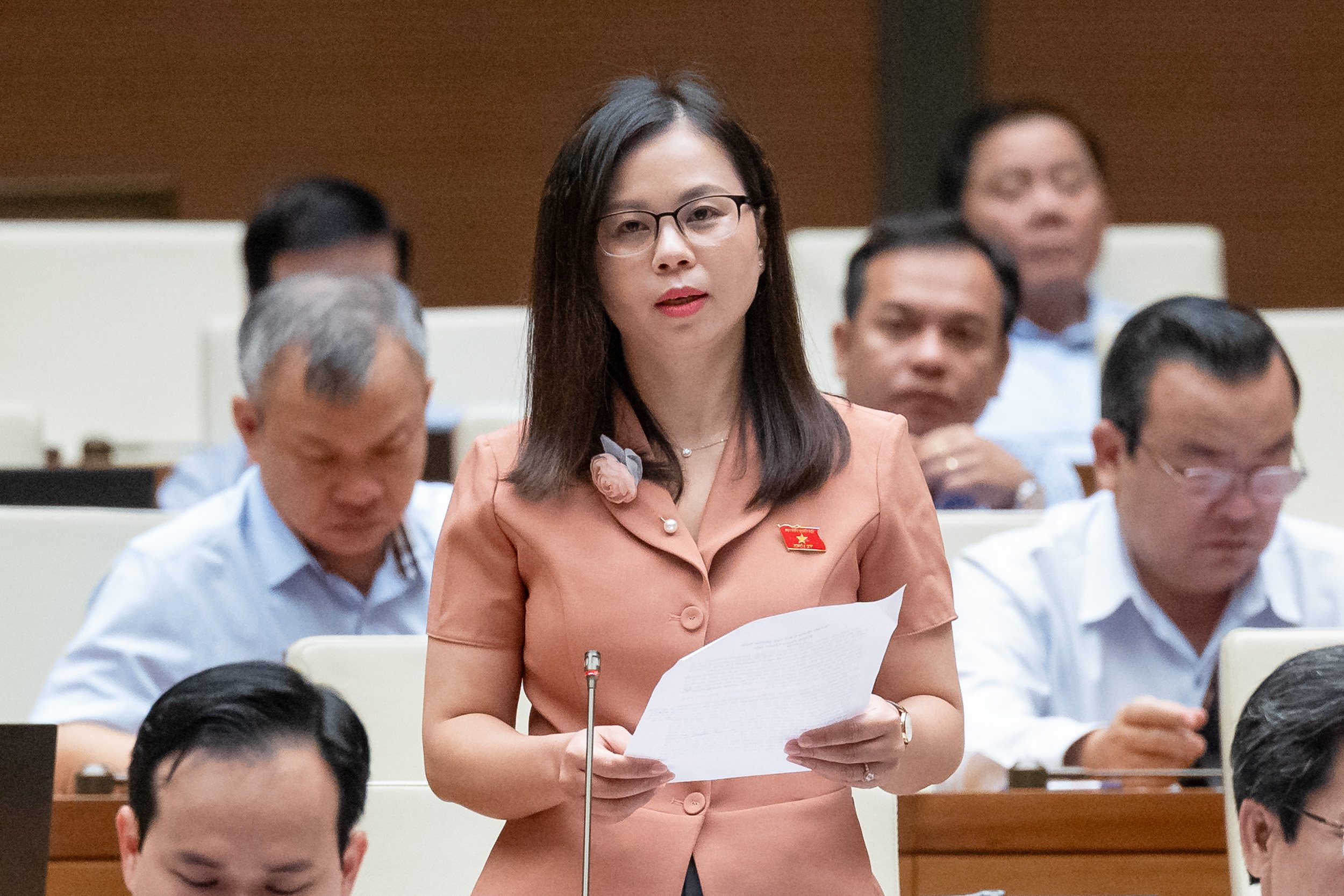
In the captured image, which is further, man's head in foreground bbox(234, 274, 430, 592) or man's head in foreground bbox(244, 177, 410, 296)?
man's head in foreground bbox(244, 177, 410, 296)

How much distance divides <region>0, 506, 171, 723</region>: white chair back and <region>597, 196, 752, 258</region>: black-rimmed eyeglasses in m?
1.59

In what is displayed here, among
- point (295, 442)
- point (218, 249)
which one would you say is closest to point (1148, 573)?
point (295, 442)

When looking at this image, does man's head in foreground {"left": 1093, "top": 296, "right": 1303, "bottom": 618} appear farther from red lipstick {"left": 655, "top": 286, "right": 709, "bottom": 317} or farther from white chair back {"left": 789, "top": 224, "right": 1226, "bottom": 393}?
white chair back {"left": 789, "top": 224, "right": 1226, "bottom": 393}

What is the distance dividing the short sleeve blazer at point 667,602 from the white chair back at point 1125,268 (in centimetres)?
286

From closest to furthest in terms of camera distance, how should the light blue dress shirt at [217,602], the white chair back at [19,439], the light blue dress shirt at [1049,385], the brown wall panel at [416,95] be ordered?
the light blue dress shirt at [217,602], the white chair back at [19,439], the light blue dress shirt at [1049,385], the brown wall panel at [416,95]

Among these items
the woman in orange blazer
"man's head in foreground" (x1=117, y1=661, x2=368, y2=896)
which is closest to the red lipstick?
the woman in orange blazer

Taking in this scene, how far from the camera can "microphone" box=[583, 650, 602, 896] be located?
1.28 m

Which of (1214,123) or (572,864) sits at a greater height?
(1214,123)

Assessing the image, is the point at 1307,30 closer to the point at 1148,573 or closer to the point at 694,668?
the point at 1148,573

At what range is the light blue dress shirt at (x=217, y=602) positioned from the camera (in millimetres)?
2570

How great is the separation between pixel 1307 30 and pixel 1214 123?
1.24ft

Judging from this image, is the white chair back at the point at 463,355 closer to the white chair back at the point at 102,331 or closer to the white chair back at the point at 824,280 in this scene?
the white chair back at the point at 102,331

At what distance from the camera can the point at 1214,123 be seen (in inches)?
205

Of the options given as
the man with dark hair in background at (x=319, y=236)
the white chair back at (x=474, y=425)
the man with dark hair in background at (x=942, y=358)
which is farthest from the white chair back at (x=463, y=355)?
the man with dark hair in background at (x=942, y=358)
